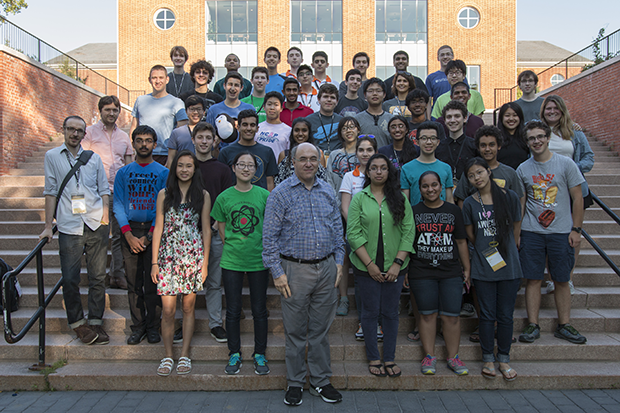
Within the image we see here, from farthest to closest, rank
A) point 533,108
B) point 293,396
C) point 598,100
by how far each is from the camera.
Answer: point 598,100 < point 533,108 < point 293,396

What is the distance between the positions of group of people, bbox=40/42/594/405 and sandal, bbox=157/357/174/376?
0.01 metres

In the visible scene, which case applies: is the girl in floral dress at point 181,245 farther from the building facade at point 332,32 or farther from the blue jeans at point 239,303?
the building facade at point 332,32

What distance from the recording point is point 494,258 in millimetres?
3836

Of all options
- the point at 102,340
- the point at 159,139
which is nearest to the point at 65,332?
the point at 102,340

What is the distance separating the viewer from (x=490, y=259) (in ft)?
12.6

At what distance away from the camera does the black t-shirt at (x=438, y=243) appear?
385cm

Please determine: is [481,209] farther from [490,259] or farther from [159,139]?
[159,139]

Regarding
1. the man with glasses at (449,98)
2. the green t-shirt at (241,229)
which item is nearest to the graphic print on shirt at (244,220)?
the green t-shirt at (241,229)

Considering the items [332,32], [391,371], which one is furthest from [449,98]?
[332,32]

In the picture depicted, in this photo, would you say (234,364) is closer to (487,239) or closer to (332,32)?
(487,239)

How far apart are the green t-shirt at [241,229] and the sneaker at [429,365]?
5.80 feet

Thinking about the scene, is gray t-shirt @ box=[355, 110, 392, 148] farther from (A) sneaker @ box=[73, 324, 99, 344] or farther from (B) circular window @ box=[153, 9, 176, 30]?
(B) circular window @ box=[153, 9, 176, 30]

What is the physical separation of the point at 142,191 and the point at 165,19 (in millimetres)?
25902

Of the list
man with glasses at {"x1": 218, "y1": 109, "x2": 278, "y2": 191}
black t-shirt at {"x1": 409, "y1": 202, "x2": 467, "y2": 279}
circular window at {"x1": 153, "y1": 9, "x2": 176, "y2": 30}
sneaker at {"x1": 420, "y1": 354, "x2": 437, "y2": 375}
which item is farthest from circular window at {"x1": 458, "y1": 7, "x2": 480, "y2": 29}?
sneaker at {"x1": 420, "y1": 354, "x2": 437, "y2": 375}
